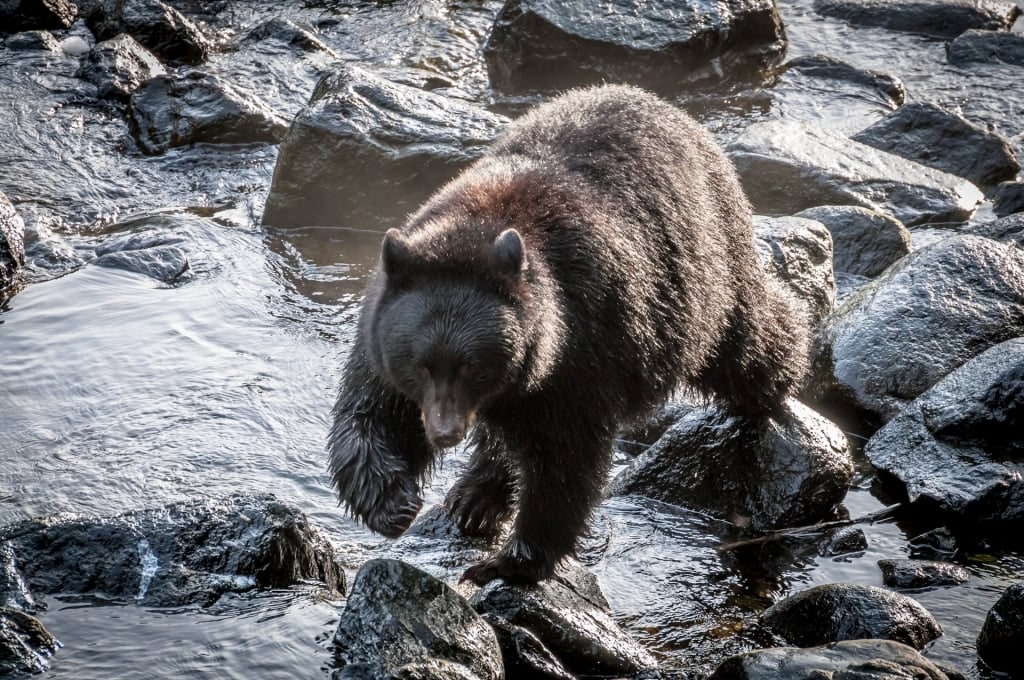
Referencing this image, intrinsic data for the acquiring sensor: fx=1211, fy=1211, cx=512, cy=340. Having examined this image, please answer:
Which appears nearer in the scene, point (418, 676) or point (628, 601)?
point (418, 676)

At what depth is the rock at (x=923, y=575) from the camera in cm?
630

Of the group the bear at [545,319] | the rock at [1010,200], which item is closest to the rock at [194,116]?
the bear at [545,319]

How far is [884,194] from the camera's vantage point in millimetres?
10766

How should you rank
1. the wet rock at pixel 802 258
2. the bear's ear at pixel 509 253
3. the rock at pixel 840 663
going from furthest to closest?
the wet rock at pixel 802 258 → the rock at pixel 840 663 → the bear's ear at pixel 509 253

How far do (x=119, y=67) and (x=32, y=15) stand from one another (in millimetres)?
2108

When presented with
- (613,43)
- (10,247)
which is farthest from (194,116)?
(613,43)

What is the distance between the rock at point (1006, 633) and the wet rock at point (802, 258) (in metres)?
3.36

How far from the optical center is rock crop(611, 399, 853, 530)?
23.4ft

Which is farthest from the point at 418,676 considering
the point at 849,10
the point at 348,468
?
the point at 849,10

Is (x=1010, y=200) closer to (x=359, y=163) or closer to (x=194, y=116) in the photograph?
(x=359, y=163)

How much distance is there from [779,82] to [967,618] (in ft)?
29.1

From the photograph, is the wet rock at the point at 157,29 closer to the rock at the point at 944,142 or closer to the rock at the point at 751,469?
the rock at the point at 944,142

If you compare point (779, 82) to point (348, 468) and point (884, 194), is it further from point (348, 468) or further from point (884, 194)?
point (348, 468)

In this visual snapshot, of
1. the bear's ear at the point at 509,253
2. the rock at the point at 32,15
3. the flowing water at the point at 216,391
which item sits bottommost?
the flowing water at the point at 216,391
